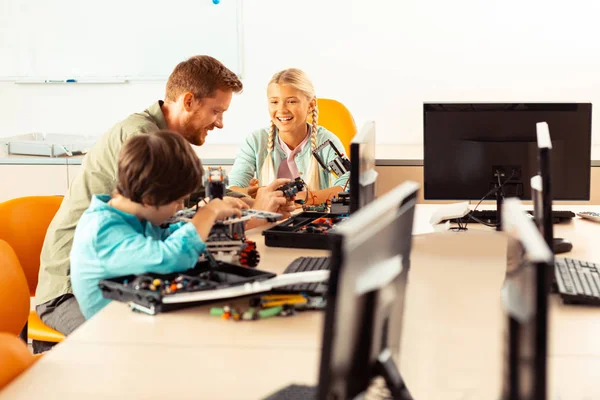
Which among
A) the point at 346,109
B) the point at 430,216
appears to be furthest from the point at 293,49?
the point at 430,216

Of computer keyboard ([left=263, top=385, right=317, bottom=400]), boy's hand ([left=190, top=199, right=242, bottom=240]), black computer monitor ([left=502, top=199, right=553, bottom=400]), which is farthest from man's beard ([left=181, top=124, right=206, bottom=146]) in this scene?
black computer monitor ([left=502, top=199, right=553, bottom=400])

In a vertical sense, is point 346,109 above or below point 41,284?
above

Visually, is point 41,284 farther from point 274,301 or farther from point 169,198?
point 274,301

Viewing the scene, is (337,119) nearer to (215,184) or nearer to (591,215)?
(591,215)

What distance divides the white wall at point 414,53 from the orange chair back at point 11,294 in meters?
2.37

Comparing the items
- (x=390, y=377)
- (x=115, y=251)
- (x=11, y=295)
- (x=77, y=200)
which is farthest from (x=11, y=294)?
(x=390, y=377)

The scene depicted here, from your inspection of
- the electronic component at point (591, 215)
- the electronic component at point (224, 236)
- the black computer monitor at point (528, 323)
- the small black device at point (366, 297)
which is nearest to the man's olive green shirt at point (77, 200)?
the electronic component at point (224, 236)

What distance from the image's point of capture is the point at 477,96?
4027 mm

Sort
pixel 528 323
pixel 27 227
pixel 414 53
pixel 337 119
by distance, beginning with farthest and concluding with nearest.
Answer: pixel 414 53 < pixel 337 119 < pixel 27 227 < pixel 528 323

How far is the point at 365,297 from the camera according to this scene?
2.81 feet

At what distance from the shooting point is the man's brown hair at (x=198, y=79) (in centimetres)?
251

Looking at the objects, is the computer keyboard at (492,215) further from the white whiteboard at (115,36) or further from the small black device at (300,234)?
the white whiteboard at (115,36)

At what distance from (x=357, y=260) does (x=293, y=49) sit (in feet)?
11.2

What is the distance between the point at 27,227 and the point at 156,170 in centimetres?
86
